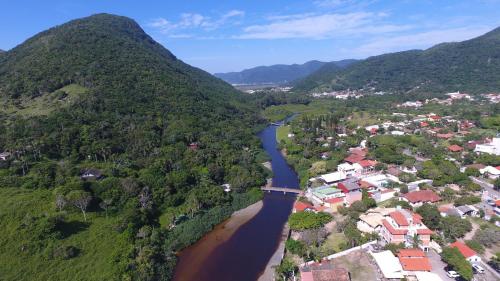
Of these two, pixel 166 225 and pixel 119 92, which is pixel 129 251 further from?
pixel 119 92

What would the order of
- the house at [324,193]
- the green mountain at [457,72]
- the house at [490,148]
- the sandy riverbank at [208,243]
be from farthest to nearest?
1. the green mountain at [457,72]
2. the house at [490,148]
3. the house at [324,193]
4. the sandy riverbank at [208,243]

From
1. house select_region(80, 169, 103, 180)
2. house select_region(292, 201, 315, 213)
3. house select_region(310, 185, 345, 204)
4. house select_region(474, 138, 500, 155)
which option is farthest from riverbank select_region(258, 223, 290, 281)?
house select_region(474, 138, 500, 155)

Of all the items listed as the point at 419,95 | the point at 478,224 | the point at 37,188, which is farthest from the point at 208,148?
the point at 419,95

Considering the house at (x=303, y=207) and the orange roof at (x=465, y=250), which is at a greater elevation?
the orange roof at (x=465, y=250)

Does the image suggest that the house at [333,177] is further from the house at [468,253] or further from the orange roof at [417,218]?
the house at [468,253]

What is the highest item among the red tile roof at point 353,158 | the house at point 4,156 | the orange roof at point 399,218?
the house at point 4,156

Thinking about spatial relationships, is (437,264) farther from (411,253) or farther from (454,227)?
(454,227)

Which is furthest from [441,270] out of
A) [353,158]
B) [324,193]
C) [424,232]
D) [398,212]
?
[353,158]

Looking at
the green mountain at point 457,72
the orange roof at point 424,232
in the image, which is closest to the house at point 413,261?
the orange roof at point 424,232

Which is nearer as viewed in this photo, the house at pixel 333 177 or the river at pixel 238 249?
the river at pixel 238 249
